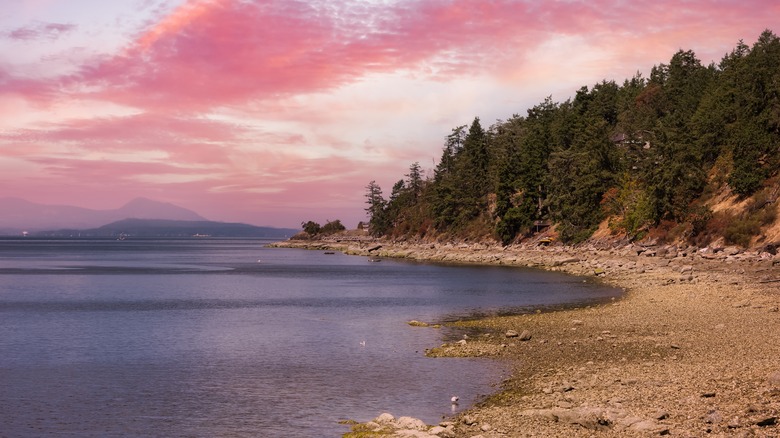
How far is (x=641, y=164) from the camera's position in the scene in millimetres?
103062

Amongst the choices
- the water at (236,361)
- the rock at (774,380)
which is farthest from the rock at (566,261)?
the rock at (774,380)

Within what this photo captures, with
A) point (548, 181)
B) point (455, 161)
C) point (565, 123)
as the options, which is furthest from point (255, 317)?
point (455, 161)

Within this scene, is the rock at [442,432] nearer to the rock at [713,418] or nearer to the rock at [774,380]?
the rock at [713,418]

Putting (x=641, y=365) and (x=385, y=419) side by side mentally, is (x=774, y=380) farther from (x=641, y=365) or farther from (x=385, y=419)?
(x=385, y=419)

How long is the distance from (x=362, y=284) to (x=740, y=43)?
3490 inches

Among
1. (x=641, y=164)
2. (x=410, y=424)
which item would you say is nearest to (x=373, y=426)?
(x=410, y=424)

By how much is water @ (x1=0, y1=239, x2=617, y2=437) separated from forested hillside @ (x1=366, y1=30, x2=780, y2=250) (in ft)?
102

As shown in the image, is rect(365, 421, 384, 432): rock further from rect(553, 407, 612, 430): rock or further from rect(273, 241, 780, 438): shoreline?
rect(553, 407, 612, 430): rock

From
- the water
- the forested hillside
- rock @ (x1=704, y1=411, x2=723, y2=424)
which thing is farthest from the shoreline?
the forested hillside

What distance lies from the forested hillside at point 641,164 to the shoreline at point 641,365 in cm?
3360

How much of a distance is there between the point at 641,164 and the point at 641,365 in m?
86.8

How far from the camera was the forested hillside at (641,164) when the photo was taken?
8175 cm

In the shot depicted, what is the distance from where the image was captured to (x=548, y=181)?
128250 millimetres

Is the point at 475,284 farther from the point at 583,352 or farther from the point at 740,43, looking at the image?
the point at 740,43
